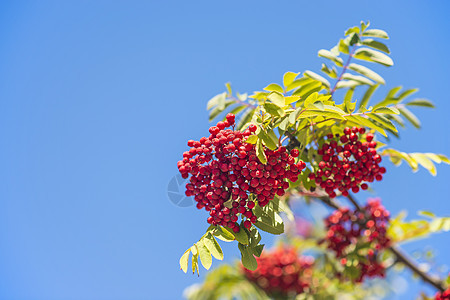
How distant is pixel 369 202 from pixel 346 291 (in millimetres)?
1232

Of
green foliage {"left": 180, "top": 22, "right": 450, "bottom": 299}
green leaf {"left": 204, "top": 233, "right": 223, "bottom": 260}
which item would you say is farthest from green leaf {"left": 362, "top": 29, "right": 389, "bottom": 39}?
green leaf {"left": 204, "top": 233, "right": 223, "bottom": 260}

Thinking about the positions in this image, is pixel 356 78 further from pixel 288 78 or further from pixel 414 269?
pixel 414 269

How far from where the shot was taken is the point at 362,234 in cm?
423

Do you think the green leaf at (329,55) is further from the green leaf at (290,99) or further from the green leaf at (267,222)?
the green leaf at (267,222)

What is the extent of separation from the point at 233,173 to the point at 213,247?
16.7 inches

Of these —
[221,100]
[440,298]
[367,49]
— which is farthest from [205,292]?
[367,49]

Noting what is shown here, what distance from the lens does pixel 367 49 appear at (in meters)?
2.88

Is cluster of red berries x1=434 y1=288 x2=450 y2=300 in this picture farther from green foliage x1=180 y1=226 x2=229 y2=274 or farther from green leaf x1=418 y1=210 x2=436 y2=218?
green foliage x1=180 y1=226 x2=229 y2=274

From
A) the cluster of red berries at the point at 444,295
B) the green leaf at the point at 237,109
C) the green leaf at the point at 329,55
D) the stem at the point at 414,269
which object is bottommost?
the cluster of red berries at the point at 444,295

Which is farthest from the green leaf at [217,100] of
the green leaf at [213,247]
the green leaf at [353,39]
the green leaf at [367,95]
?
the green leaf at [367,95]

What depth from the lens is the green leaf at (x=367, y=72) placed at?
9.19 ft

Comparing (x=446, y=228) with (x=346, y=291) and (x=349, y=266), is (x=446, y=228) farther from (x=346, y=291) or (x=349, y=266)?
(x=346, y=291)

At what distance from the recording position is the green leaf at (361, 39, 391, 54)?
2792mm

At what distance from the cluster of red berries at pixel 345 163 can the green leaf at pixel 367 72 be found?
36 centimetres
